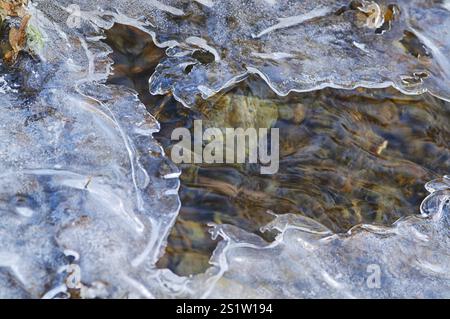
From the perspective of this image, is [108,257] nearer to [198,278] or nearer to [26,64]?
[198,278]

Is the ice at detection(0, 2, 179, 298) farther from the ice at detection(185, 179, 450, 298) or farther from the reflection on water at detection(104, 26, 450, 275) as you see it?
the ice at detection(185, 179, 450, 298)

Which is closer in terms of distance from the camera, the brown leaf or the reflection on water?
the reflection on water

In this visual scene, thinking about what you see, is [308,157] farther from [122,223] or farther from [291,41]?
[122,223]

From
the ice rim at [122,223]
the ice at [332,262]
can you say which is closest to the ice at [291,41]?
the ice rim at [122,223]

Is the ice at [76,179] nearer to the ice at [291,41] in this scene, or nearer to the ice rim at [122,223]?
the ice rim at [122,223]

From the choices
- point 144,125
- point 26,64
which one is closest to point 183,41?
point 144,125

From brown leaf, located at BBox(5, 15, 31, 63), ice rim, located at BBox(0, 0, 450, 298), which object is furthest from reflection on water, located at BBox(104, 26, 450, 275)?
brown leaf, located at BBox(5, 15, 31, 63)
